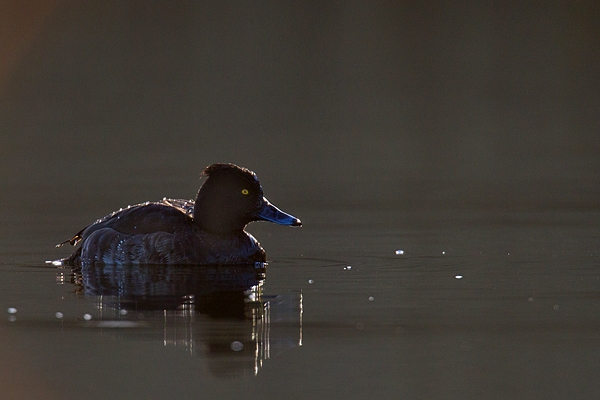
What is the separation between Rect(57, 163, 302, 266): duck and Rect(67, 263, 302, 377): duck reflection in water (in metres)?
0.09

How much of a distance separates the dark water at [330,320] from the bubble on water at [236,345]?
11 mm

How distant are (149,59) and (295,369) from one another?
4003cm

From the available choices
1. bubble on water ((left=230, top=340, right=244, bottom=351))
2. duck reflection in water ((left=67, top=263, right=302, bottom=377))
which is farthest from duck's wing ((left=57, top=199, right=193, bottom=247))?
bubble on water ((left=230, top=340, right=244, bottom=351))

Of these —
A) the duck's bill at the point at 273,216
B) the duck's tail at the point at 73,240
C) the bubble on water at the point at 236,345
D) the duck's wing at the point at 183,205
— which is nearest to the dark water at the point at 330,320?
the bubble on water at the point at 236,345

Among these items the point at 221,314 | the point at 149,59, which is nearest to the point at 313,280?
the point at 221,314

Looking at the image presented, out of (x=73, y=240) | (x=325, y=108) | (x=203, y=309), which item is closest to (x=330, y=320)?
(x=203, y=309)

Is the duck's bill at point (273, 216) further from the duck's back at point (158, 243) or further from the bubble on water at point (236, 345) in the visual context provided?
the bubble on water at point (236, 345)

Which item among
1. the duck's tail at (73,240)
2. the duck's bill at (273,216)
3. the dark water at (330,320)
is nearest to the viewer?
the dark water at (330,320)

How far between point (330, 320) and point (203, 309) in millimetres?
968

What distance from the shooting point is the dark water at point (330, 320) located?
7445 millimetres

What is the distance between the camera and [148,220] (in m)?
12.0

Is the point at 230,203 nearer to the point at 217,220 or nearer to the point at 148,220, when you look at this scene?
the point at 217,220

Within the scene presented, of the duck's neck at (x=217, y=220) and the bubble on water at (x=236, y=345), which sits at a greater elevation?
the duck's neck at (x=217, y=220)

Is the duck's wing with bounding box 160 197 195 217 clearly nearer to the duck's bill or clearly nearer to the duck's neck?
the duck's neck
